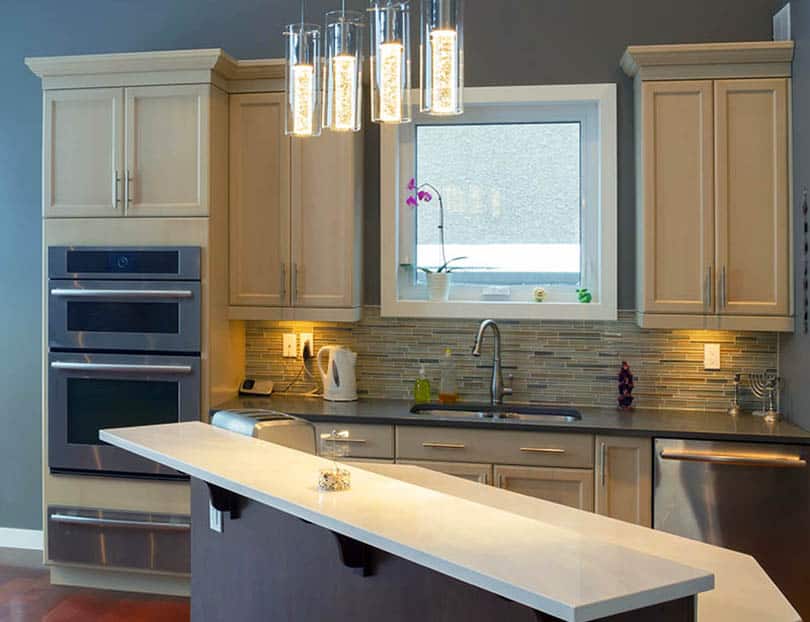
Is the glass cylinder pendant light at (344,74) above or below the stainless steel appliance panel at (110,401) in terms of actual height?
above

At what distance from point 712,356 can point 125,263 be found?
8.64ft

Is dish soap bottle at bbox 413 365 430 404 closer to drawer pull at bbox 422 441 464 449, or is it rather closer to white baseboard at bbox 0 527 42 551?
drawer pull at bbox 422 441 464 449

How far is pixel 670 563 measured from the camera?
1.53 metres

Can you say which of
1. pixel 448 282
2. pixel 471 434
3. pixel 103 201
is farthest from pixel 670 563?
pixel 103 201

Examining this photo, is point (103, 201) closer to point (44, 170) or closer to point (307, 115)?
point (44, 170)

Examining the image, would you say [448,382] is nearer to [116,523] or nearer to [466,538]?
[116,523]

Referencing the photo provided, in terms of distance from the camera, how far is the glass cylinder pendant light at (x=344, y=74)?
7.06ft

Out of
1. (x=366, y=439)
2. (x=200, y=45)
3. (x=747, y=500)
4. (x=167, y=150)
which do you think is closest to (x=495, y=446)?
(x=366, y=439)

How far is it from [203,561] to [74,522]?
1.72 m

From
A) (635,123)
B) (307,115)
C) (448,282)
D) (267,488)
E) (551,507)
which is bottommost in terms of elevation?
(551,507)

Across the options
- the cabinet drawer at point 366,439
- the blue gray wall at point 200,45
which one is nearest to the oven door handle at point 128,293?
the blue gray wall at point 200,45

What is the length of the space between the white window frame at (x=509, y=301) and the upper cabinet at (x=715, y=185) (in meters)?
0.25

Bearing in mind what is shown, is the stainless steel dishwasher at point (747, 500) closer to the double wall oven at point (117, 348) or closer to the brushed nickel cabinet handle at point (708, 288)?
the brushed nickel cabinet handle at point (708, 288)

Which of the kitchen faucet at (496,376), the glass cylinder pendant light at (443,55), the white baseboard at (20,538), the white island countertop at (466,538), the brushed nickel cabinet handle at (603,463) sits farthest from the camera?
the white baseboard at (20,538)
